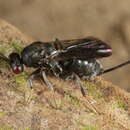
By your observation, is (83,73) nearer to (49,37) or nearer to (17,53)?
(17,53)

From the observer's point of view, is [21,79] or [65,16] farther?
[65,16]

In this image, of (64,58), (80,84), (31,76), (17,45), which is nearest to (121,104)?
(80,84)

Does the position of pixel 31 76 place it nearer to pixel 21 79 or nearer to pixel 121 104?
pixel 21 79

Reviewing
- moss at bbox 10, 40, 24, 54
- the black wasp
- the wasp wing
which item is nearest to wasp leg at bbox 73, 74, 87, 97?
the black wasp

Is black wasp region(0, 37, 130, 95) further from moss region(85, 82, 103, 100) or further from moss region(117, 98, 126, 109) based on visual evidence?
moss region(117, 98, 126, 109)

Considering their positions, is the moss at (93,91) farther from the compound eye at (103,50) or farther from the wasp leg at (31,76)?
the wasp leg at (31,76)
